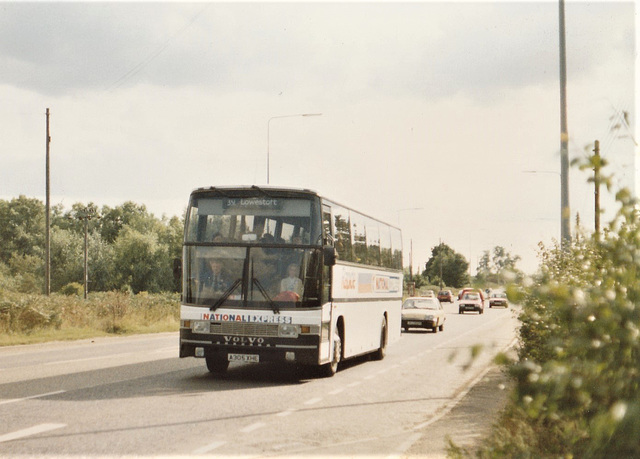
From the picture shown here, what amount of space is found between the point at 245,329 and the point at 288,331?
0.75 m

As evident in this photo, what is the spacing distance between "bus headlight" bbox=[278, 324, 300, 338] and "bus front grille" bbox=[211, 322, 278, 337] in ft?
0.30

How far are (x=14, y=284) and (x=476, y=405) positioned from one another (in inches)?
3450

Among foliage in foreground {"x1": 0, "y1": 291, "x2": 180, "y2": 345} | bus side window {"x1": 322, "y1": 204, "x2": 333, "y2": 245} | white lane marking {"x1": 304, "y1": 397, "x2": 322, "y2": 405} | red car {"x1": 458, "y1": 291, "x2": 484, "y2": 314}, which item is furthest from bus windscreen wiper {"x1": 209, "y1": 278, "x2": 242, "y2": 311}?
red car {"x1": 458, "y1": 291, "x2": 484, "y2": 314}

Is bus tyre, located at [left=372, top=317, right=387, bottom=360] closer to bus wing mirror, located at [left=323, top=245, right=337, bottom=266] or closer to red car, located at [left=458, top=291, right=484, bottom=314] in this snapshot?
bus wing mirror, located at [left=323, top=245, right=337, bottom=266]

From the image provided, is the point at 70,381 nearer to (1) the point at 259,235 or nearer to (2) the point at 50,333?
(1) the point at 259,235

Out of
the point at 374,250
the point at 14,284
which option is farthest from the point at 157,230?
the point at 374,250

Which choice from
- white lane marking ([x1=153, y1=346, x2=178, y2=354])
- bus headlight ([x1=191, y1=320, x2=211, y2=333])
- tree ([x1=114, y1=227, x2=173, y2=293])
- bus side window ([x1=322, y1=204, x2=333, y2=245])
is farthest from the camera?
tree ([x1=114, y1=227, x2=173, y2=293])

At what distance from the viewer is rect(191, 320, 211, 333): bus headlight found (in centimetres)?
1486

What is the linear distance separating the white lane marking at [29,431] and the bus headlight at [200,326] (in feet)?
17.7

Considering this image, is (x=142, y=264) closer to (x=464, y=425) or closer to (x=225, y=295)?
(x=225, y=295)

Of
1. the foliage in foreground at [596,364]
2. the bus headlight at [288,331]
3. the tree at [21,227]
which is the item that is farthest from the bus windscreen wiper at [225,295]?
the tree at [21,227]

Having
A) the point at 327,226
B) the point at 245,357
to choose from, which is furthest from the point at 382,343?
the point at 245,357

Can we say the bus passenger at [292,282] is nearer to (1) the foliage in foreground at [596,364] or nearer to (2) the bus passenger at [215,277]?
(2) the bus passenger at [215,277]

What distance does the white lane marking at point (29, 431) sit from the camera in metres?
8.69
